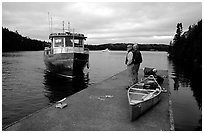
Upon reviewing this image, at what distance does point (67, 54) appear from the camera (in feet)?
65.7

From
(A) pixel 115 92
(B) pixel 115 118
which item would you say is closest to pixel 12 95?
(A) pixel 115 92

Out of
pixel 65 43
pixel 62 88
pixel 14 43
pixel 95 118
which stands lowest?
pixel 62 88

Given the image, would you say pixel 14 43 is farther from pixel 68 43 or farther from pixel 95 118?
pixel 95 118

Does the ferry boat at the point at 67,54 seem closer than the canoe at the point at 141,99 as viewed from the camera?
No

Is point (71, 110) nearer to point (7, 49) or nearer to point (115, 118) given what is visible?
point (115, 118)

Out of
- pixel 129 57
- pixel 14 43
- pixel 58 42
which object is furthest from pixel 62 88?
pixel 14 43

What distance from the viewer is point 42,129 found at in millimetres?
4887

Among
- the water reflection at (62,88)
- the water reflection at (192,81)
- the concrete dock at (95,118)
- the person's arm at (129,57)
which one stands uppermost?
the person's arm at (129,57)

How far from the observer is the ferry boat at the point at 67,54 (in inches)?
797

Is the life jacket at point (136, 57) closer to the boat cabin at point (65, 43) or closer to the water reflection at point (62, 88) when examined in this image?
the water reflection at point (62, 88)

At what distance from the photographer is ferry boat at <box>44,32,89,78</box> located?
20.2m

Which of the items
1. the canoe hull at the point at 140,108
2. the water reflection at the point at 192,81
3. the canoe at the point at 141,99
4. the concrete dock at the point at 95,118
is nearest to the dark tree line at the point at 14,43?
the water reflection at the point at 192,81

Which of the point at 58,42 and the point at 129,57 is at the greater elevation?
the point at 58,42

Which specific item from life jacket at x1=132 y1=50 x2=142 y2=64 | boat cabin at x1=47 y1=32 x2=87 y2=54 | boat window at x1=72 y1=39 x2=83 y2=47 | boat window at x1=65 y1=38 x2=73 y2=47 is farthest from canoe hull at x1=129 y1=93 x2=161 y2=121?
boat window at x1=72 y1=39 x2=83 y2=47
